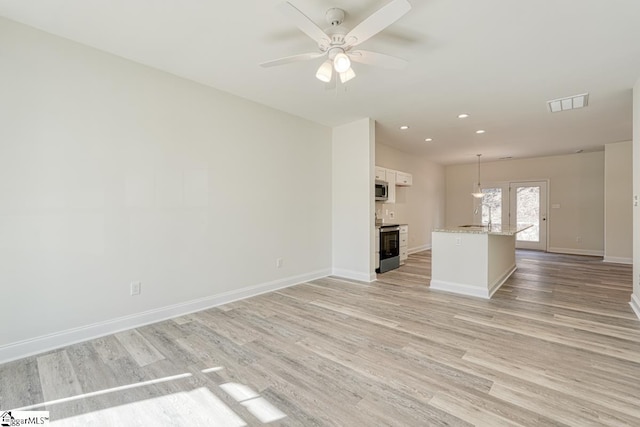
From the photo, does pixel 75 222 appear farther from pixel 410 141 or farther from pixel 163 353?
Result: pixel 410 141

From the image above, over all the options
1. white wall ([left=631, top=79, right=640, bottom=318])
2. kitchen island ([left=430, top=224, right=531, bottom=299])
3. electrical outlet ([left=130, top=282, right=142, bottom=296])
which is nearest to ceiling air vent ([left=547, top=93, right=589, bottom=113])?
white wall ([left=631, top=79, right=640, bottom=318])

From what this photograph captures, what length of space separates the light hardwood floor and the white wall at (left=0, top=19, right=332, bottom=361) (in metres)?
0.35

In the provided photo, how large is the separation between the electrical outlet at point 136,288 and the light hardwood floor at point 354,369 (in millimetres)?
374

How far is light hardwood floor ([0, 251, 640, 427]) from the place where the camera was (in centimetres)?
168

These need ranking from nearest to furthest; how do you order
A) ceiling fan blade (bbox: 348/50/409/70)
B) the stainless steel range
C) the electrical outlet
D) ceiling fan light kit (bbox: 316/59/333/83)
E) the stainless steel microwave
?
ceiling fan blade (bbox: 348/50/409/70) → ceiling fan light kit (bbox: 316/59/333/83) → the electrical outlet → the stainless steel range → the stainless steel microwave

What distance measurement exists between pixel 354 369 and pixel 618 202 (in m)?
7.32

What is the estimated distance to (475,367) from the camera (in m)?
2.14

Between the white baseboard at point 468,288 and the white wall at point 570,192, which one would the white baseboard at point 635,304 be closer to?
the white baseboard at point 468,288

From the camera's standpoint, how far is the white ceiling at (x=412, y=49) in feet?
6.98

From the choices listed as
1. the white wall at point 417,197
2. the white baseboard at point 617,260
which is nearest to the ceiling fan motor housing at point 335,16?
the white wall at point 417,197

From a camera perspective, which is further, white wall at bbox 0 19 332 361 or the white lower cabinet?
the white lower cabinet

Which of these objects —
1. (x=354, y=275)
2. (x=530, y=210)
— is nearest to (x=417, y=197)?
(x=530, y=210)

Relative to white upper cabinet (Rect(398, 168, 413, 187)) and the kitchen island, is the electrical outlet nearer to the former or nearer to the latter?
the kitchen island

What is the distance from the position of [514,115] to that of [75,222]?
5.75 metres
